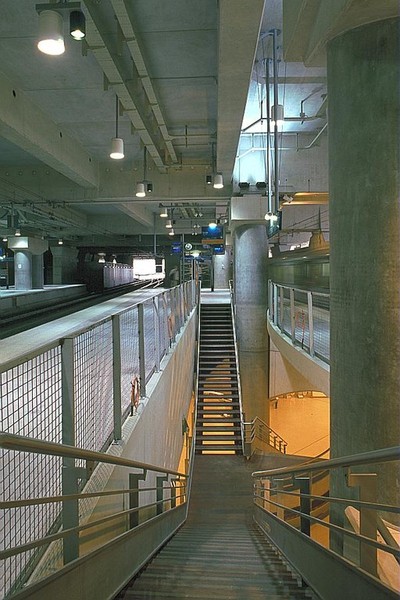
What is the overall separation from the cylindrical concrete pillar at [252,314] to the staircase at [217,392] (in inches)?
32.7

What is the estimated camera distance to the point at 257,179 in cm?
1282

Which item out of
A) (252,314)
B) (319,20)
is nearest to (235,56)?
(319,20)

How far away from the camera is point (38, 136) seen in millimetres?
8312

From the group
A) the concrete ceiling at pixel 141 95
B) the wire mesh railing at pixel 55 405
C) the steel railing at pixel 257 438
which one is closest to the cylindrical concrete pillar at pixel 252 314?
the steel railing at pixel 257 438

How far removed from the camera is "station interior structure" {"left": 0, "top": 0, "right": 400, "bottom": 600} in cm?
238

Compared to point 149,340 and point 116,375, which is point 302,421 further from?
point 116,375

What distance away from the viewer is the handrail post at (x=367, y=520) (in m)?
2.10

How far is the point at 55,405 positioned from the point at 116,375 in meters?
1.04

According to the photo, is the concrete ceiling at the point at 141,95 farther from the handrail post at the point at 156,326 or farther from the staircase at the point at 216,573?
the staircase at the point at 216,573

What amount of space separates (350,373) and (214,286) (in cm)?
3040

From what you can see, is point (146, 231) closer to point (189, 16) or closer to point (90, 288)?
point (90, 288)

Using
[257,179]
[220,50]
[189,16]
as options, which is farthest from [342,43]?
[257,179]

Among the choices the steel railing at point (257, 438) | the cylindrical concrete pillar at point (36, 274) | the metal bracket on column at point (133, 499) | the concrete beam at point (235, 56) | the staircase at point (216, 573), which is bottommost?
the steel railing at point (257, 438)

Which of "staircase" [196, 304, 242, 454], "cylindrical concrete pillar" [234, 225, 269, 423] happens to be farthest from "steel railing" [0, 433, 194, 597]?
"cylindrical concrete pillar" [234, 225, 269, 423]
